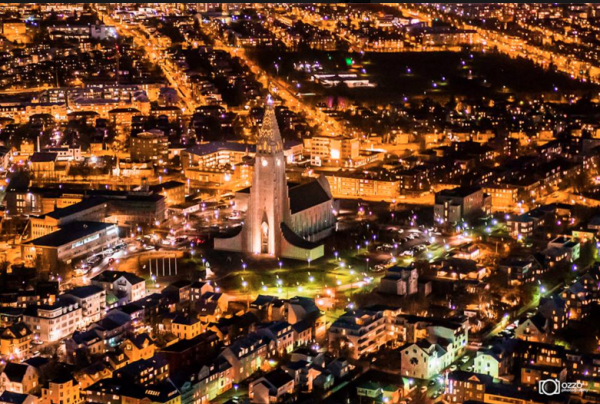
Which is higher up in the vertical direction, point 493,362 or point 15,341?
point 493,362

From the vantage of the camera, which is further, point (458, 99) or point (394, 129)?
point (458, 99)

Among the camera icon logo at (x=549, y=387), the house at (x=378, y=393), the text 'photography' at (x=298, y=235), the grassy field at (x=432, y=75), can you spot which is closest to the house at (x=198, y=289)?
the text 'photography' at (x=298, y=235)

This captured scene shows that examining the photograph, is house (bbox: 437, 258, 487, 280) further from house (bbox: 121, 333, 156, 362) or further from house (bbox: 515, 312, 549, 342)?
house (bbox: 121, 333, 156, 362)

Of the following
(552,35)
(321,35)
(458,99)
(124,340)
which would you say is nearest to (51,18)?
(321,35)

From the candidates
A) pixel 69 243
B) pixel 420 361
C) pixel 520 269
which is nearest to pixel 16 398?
pixel 420 361

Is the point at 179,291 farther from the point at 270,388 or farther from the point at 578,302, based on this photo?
the point at 578,302

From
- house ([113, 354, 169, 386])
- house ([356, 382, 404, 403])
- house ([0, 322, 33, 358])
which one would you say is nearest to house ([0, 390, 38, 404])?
house ([113, 354, 169, 386])

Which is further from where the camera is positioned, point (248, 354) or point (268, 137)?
point (268, 137)

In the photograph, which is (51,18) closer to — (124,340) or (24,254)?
(24,254)
